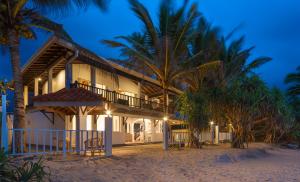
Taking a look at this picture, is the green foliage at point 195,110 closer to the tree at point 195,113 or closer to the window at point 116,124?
the tree at point 195,113

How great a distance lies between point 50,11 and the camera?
12.7 metres

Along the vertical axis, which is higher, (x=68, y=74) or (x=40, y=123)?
(x=68, y=74)

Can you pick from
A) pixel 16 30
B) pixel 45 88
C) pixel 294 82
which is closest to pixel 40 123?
pixel 45 88

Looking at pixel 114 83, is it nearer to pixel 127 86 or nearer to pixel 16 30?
pixel 127 86

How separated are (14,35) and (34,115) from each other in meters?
11.0

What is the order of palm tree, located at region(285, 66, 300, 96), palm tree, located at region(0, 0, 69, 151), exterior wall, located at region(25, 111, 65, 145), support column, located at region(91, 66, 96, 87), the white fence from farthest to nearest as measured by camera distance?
palm tree, located at region(285, 66, 300, 96)
support column, located at region(91, 66, 96, 87)
exterior wall, located at region(25, 111, 65, 145)
palm tree, located at region(0, 0, 69, 151)
the white fence

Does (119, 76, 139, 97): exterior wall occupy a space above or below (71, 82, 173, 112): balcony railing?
above

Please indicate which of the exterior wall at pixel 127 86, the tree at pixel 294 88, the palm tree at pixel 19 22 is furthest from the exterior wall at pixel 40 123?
the tree at pixel 294 88

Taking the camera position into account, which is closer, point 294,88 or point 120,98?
point 120,98

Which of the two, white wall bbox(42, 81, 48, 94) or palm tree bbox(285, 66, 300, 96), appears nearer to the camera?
white wall bbox(42, 81, 48, 94)

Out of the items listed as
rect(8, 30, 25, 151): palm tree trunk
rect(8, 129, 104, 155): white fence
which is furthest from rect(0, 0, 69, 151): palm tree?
rect(8, 129, 104, 155): white fence

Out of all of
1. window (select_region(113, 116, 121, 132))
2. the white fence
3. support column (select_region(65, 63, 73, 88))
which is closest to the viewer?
the white fence

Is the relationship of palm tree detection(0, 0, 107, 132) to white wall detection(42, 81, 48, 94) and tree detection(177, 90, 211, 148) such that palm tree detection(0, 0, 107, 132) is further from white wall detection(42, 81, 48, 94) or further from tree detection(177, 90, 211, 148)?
white wall detection(42, 81, 48, 94)

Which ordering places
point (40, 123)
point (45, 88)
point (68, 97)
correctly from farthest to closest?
point (45, 88), point (40, 123), point (68, 97)
